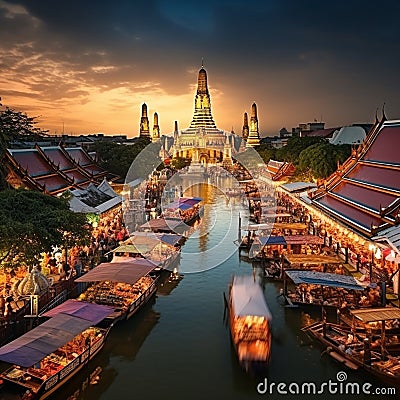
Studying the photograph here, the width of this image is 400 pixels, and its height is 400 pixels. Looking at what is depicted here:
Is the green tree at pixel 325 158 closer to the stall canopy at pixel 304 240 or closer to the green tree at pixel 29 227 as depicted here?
the stall canopy at pixel 304 240

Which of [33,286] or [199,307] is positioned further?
[199,307]

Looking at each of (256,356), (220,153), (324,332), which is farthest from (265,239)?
(220,153)

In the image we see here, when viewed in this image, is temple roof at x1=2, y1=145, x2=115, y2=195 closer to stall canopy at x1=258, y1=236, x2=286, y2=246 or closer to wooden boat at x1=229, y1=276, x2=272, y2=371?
stall canopy at x1=258, y1=236, x2=286, y2=246

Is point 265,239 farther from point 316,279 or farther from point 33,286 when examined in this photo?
point 33,286

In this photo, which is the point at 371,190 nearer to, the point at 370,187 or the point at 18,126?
the point at 370,187

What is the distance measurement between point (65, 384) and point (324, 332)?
8226 millimetres

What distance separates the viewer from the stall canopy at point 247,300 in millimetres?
14019

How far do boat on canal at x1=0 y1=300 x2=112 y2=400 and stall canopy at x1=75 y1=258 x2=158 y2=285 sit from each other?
126 inches

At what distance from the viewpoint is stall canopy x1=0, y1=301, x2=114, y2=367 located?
11.7 metres

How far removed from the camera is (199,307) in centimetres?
1945

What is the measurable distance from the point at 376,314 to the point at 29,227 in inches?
467

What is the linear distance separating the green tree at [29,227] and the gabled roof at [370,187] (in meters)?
12.3

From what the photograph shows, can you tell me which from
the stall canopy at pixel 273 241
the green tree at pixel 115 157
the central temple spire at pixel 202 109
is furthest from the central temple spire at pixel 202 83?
the stall canopy at pixel 273 241

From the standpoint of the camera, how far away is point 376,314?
14008 millimetres
